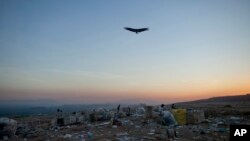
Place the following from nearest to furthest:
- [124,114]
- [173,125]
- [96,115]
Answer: [173,125] < [96,115] < [124,114]

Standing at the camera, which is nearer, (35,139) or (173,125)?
(35,139)

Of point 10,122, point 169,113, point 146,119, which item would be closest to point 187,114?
point 169,113

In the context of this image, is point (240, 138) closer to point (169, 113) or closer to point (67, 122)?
point (169, 113)

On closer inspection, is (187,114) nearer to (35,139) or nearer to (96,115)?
(96,115)

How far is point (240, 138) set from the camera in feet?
14.9

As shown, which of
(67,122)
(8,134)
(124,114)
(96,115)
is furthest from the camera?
(124,114)

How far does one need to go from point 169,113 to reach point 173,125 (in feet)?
2.04

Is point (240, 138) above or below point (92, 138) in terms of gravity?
above

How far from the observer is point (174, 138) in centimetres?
857

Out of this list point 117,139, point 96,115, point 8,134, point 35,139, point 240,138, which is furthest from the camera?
point 96,115

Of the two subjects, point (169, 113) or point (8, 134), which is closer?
point (8, 134)

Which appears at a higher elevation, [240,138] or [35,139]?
[240,138]

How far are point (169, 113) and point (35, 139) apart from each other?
5769 millimetres

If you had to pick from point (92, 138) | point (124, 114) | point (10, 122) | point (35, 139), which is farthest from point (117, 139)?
point (124, 114)
